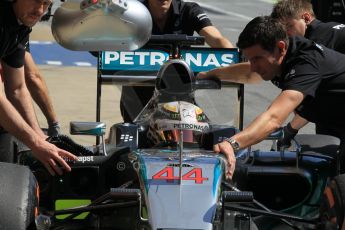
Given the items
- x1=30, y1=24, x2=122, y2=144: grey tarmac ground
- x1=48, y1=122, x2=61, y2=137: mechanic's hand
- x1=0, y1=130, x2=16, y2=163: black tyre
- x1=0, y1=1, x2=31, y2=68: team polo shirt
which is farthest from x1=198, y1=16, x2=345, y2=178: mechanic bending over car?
x1=30, y1=24, x2=122, y2=144: grey tarmac ground

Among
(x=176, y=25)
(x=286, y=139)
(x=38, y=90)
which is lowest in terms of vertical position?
(x=38, y=90)

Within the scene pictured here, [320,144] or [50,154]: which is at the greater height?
[50,154]

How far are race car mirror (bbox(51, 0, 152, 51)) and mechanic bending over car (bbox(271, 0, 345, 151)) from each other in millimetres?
1682

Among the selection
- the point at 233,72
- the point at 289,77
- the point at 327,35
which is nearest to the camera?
the point at 289,77

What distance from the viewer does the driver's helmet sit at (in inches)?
226

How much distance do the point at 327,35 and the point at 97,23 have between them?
2.63 m

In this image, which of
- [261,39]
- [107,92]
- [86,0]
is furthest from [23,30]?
[107,92]

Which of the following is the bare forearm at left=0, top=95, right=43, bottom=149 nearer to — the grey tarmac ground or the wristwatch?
the wristwatch

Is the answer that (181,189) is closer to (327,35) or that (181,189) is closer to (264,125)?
(264,125)

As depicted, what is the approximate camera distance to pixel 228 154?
5.27 m

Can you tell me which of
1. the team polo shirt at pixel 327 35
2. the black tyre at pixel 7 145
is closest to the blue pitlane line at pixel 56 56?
the team polo shirt at pixel 327 35

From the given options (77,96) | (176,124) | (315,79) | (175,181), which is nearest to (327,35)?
(315,79)

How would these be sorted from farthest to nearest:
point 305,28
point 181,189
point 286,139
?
point 305,28
point 286,139
point 181,189

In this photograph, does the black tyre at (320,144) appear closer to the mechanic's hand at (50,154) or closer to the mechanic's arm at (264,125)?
the mechanic's arm at (264,125)
